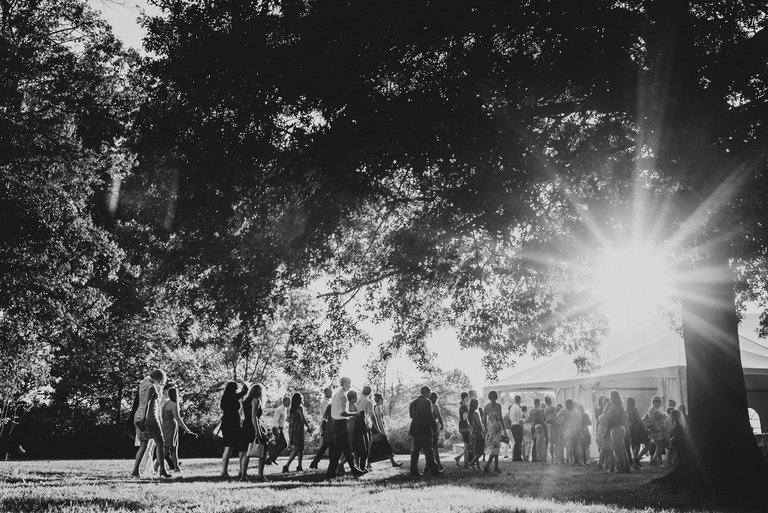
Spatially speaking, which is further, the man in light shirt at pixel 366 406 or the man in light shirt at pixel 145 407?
the man in light shirt at pixel 366 406

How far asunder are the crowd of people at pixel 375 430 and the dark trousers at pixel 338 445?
0.02m

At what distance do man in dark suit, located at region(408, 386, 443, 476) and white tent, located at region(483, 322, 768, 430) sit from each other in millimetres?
6489

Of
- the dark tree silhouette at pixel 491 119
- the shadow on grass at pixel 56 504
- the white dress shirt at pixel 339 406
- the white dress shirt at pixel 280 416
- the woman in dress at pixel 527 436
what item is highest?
the dark tree silhouette at pixel 491 119

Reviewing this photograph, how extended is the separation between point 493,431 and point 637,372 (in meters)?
6.26

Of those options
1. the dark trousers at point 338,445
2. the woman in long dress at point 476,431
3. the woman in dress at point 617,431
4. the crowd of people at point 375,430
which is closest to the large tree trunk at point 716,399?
the crowd of people at point 375,430

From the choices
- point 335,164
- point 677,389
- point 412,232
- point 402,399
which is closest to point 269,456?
point 412,232

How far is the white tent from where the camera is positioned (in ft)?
54.0

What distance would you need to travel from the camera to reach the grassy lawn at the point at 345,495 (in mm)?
6484

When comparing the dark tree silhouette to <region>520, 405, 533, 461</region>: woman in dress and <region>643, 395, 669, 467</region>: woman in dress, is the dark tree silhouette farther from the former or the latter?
<region>520, 405, 533, 461</region>: woman in dress

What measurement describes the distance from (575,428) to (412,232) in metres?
8.97

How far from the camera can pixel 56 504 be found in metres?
6.41

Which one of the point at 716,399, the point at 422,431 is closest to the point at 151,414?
the point at 422,431

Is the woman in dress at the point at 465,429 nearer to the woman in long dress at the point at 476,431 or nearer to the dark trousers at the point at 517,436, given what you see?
the woman in long dress at the point at 476,431

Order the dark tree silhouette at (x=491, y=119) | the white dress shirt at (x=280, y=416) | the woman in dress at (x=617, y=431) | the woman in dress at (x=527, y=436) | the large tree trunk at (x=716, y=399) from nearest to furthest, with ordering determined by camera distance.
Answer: the dark tree silhouette at (x=491, y=119) → the large tree trunk at (x=716, y=399) → the woman in dress at (x=617, y=431) → the white dress shirt at (x=280, y=416) → the woman in dress at (x=527, y=436)
